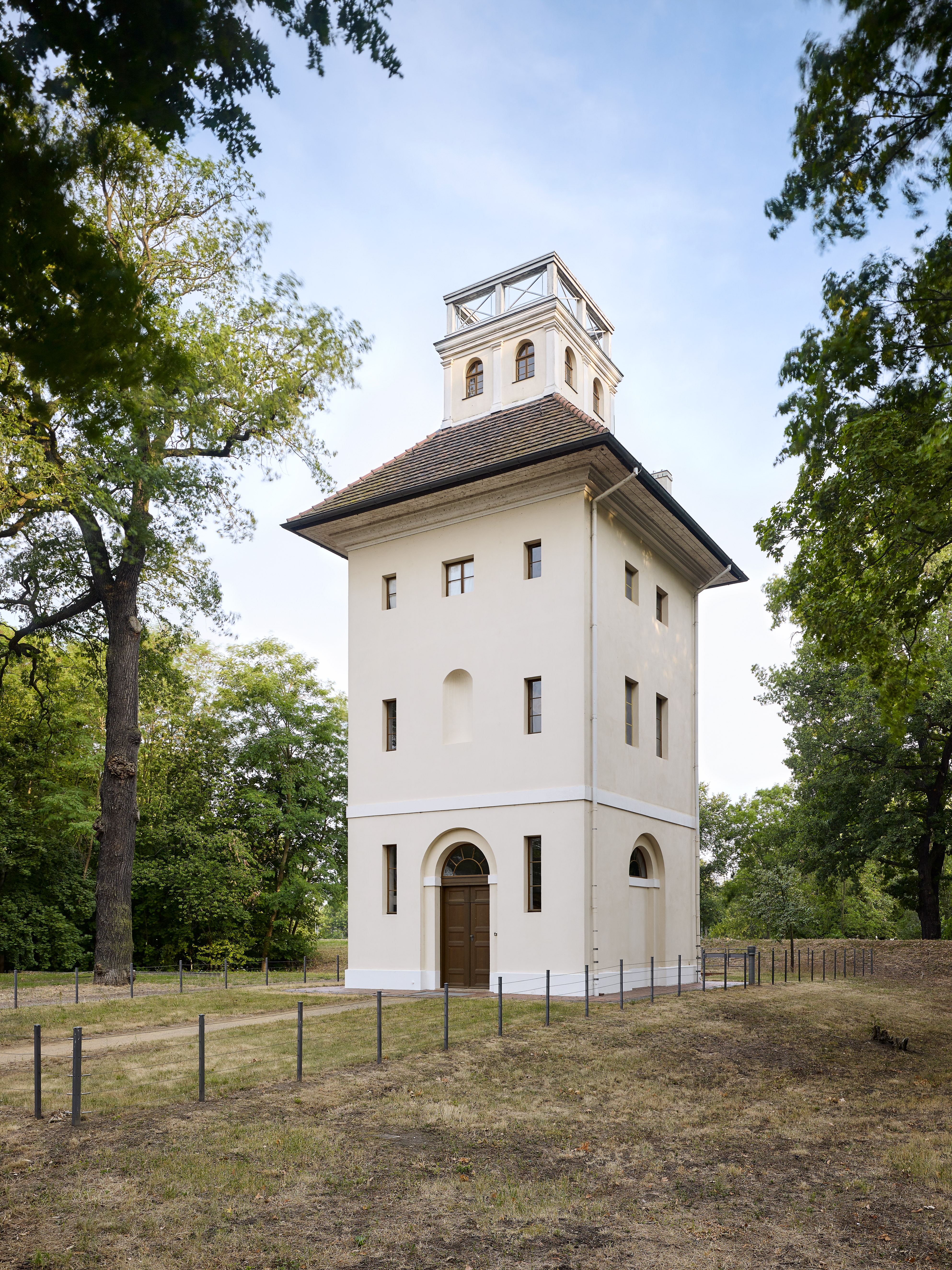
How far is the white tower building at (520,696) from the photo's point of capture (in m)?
21.6

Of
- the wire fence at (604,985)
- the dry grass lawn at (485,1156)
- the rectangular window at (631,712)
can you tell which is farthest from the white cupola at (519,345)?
the dry grass lawn at (485,1156)

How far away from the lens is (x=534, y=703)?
2256 cm

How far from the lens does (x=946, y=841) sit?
112ft

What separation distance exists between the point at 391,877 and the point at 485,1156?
15.6 metres

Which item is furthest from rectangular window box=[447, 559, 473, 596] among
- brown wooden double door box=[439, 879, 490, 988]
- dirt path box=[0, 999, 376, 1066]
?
dirt path box=[0, 999, 376, 1066]

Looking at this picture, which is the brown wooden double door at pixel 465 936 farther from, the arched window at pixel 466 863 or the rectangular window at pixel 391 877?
the rectangular window at pixel 391 877

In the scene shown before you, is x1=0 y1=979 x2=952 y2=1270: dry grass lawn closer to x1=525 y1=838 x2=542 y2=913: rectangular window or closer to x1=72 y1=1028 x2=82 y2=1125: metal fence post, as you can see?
x1=72 y1=1028 x2=82 y2=1125: metal fence post

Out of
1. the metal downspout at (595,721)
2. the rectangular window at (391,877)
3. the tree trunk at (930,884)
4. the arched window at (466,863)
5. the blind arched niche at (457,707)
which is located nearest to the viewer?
the metal downspout at (595,721)

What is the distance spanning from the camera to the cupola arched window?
1080 inches

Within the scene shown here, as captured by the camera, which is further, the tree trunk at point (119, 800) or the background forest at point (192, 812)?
the background forest at point (192, 812)

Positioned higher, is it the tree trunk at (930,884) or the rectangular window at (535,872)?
the rectangular window at (535,872)

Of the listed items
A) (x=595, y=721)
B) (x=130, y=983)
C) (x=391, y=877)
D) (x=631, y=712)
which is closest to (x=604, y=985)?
(x=595, y=721)

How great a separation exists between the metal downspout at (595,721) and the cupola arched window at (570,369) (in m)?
5.77

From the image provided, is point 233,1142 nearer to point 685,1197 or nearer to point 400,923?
point 685,1197
